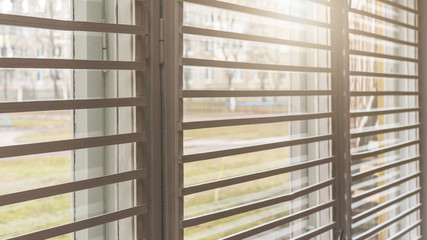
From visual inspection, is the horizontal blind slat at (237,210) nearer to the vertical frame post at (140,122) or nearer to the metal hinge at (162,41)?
the vertical frame post at (140,122)

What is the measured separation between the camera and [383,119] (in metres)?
2.47

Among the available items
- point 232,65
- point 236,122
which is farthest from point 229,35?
point 236,122

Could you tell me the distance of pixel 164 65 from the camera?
1144 mm

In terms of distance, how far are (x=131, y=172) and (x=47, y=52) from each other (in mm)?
280

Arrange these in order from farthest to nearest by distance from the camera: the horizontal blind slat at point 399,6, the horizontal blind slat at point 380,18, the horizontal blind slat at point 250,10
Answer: the horizontal blind slat at point 399,6
the horizontal blind slat at point 380,18
the horizontal blind slat at point 250,10

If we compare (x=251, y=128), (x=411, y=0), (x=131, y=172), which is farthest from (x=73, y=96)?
(x=411, y=0)

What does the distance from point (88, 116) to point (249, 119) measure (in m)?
0.45

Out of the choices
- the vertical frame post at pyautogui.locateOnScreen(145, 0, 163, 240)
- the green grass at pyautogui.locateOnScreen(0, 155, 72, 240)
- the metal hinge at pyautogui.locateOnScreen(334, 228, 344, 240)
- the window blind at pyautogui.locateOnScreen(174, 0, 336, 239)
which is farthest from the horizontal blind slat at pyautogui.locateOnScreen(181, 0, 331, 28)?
the metal hinge at pyautogui.locateOnScreen(334, 228, 344, 240)

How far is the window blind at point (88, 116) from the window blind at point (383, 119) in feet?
3.28

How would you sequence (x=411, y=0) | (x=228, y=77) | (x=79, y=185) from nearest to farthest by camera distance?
(x=79, y=185), (x=228, y=77), (x=411, y=0)

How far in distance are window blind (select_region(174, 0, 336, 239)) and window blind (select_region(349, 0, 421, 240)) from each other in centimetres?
16

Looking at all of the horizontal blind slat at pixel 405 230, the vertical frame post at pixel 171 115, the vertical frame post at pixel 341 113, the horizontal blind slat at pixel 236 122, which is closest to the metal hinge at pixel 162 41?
the vertical frame post at pixel 171 115

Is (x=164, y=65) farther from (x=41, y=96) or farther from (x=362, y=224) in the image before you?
(x=362, y=224)

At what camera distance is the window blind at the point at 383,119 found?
206 cm
